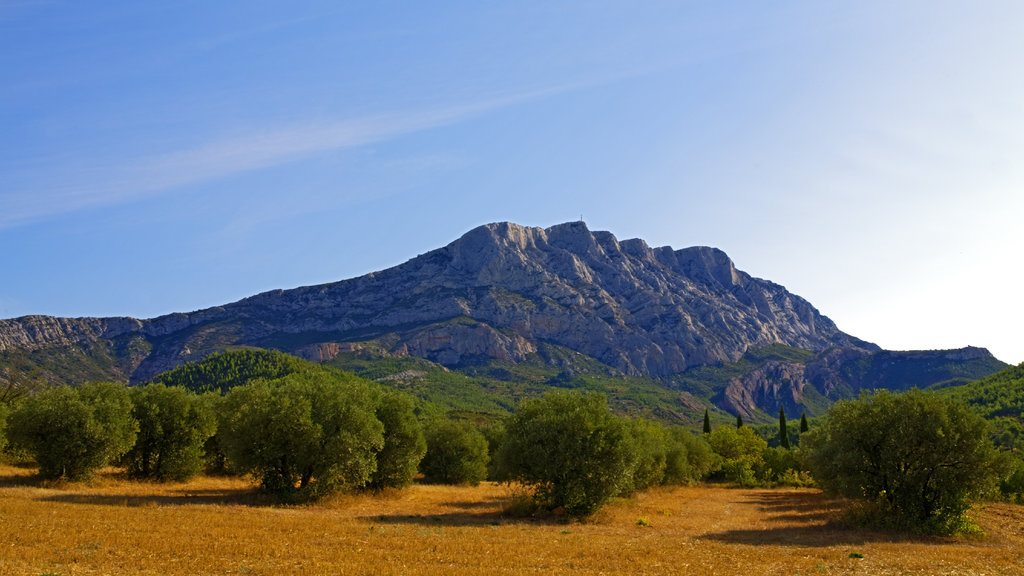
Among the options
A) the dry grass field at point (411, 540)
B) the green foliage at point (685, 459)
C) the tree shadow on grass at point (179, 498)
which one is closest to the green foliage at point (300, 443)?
the tree shadow on grass at point (179, 498)

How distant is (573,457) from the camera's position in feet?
122

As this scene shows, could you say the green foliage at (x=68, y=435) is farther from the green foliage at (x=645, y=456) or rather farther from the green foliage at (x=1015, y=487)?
the green foliage at (x=1015, y=487)

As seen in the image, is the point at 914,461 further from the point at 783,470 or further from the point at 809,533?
the point at 783,470

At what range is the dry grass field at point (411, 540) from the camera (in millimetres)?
20953

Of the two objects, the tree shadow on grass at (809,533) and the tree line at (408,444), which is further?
the tree line at (408,444)

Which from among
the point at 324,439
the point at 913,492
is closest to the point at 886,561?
the point at 913,492

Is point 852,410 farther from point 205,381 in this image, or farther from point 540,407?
point 205,381

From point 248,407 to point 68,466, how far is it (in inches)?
562

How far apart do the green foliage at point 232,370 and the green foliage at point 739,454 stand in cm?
12627

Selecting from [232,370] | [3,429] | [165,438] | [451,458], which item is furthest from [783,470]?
[232,370]

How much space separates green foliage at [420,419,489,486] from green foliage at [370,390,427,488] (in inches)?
572

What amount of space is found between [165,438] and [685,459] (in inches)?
2171

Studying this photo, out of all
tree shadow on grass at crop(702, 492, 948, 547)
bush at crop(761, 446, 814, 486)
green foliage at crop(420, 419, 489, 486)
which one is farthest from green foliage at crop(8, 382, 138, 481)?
bush at crop(761, 446, 814, 486)

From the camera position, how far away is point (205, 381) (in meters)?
176
